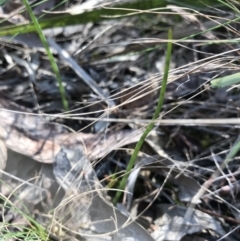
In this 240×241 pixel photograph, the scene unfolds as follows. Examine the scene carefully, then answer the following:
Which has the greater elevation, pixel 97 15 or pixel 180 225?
pixel 97 15

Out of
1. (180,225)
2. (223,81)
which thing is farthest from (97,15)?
(180,225)

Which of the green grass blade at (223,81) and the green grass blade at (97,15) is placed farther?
the green grass blade at (97,15)

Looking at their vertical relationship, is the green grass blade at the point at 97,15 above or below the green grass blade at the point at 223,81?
above

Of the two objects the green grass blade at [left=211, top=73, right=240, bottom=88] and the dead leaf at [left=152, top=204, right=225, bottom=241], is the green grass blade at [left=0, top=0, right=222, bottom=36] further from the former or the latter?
the dead leaf at [left=152, top=204, right=225, bottom=241]

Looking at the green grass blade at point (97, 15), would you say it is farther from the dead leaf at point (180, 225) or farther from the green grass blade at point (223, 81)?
the dead leaf at point (180, 225)

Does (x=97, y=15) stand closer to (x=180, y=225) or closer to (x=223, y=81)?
(x=223, y=81)

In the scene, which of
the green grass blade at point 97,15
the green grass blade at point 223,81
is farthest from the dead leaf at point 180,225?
the green grass blade at point 97,15

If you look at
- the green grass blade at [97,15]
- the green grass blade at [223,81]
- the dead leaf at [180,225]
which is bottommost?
the dead leaf at [180,225]

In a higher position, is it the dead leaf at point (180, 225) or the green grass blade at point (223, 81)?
the green grass blade at point (223, 81)

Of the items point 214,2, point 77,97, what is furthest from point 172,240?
point 214,2

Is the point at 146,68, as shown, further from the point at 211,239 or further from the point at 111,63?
the point at 211,239

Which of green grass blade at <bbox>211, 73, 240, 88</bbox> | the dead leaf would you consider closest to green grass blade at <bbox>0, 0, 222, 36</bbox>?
green grass blade at <bbox>211, 73, 240, 88</bbox>

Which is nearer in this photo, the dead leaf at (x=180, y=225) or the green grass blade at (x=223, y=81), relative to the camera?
the green grass blade at (x=223, y=81)
